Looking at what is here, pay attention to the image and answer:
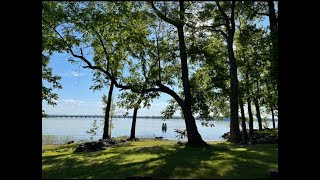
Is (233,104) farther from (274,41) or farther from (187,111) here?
(274,41)

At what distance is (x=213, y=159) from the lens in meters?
17.6

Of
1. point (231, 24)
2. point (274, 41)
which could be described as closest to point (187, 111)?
point (274, 41)

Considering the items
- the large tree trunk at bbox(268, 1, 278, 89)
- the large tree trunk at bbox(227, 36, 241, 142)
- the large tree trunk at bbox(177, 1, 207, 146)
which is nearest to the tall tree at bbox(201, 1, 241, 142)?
the large tree trunk at bbox(227, 36, 241, 142)

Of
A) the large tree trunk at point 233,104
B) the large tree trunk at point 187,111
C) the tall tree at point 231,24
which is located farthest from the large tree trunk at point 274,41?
the large tree trunk at point 233,104

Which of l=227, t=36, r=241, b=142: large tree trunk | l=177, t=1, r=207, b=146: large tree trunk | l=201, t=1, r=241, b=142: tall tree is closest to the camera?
l=177, t=1, r=207, b=146: large tree trunk

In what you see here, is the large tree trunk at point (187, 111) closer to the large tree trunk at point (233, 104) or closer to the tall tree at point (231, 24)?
the tall tree at point (231, 24)

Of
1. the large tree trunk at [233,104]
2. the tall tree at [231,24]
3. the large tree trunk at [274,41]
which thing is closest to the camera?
the large tree trunk at [274,41]

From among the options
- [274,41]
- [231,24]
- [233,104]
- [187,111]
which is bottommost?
[187,111]

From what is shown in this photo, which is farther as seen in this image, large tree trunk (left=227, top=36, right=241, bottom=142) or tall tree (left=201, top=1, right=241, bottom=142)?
large tree trunk (left=227, top=36, right=241, bottom=142)

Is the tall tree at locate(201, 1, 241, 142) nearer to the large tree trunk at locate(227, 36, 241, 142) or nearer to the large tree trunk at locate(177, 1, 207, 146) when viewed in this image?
the large tree trunk at locate(227, 36, 241, 142)

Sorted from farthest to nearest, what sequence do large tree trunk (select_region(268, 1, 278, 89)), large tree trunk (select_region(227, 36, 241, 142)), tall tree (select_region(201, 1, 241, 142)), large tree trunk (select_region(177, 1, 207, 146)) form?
large tree trunk (select_region(227, 36, 241, 142))
tall tree (select_region(201, 1, 241, 142))
large tree trunk (select_region(177, 1, 207, 146))
large tree trunk (select_region(268, 1, 278, 89))

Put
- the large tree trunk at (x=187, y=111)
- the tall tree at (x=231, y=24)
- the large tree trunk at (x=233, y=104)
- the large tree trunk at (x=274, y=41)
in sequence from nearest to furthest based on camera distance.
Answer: the large tree trunk at (x=274, y=41) → the large tree trunk at (x=187, y=111) → the tall tree at (x=231, y=24) → the large tree trunk at (x=233, y=104)
